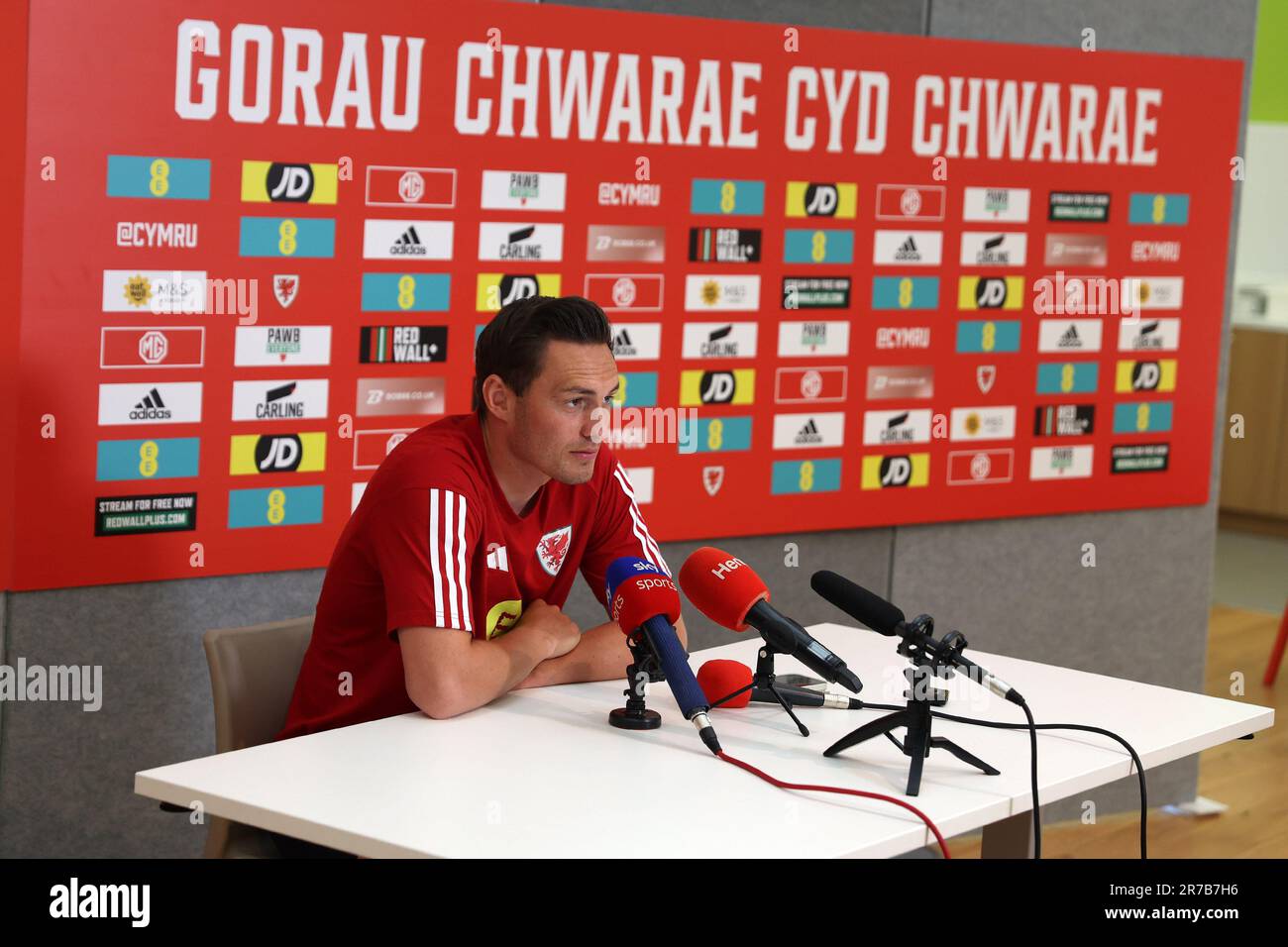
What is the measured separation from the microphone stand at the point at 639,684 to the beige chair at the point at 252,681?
20.7 inches

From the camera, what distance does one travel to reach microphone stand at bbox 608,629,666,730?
210 centimetres

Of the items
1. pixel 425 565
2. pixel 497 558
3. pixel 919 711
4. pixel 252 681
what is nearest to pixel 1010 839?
pixel 919 711

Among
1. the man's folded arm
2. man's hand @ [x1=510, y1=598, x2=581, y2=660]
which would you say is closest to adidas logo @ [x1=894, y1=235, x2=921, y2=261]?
man's hand @ [x1=510, y1=598, x2=581, y2=660]

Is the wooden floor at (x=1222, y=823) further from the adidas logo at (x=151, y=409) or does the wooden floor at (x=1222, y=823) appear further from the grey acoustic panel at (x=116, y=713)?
the adidas logo at (x=151, y=409)

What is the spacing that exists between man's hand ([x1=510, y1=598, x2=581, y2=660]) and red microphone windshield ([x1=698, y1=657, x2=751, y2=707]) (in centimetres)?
20

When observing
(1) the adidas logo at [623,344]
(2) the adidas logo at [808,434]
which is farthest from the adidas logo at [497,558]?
(2) the adidas logo at [808,434]

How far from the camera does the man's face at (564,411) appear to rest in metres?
2.32

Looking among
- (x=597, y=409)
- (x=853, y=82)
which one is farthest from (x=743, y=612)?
(x=853, y=82)

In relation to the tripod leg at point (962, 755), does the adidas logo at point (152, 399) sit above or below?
above

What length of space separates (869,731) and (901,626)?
18 centimetres

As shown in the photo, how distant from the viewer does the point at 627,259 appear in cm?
327

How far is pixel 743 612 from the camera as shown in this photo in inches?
83.1

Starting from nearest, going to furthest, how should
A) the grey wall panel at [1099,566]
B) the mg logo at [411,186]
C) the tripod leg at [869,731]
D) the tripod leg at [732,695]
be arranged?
1. the tripod leg at [869,731]
2. the tripod leg at [732,695]
3. the mg logo at [411,186]
4. the grey wall panel at [1099,566]

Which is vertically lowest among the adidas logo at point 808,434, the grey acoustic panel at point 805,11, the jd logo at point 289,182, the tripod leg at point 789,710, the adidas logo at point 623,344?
the tripod leg at point 789,710
